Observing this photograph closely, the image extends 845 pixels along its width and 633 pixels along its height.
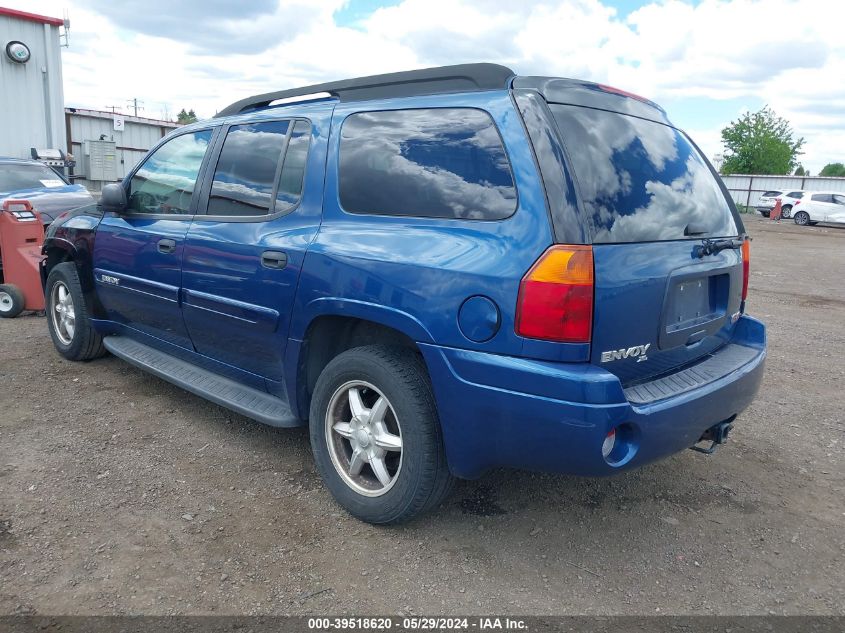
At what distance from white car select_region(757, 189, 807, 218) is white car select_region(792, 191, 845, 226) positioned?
936 millimetres

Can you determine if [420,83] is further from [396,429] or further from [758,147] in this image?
[758,147]

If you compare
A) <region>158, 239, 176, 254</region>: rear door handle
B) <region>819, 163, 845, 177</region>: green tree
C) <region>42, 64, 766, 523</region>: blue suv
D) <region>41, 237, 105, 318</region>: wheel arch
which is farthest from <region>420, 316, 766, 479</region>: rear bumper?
<region>819, 163, 845, 177</region>: green tree

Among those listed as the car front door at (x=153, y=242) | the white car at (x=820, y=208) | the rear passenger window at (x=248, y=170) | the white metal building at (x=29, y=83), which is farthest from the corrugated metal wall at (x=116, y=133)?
the white car at (x=820, y=208)

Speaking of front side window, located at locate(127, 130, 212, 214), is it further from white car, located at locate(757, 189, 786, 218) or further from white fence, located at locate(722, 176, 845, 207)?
white fence, located at locate(722, 176, 845, 207)

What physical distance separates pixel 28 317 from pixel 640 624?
674 centimetres

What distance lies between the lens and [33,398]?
4.55 meters

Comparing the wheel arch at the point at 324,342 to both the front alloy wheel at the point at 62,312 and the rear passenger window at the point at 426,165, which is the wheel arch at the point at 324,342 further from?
the front alloy wheel at the point at 62,312

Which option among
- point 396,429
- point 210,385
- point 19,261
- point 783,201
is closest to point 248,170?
point 210,385

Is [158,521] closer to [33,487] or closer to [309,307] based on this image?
[33,487]

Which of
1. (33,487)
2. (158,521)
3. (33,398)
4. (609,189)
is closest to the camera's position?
(609,189)

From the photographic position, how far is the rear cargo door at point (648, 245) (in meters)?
2.54

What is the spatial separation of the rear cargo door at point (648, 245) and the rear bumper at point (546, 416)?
0.16 m

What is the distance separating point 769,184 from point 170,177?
42.1 meters

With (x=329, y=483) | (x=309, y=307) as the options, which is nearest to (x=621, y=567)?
(x=329, y=483)
